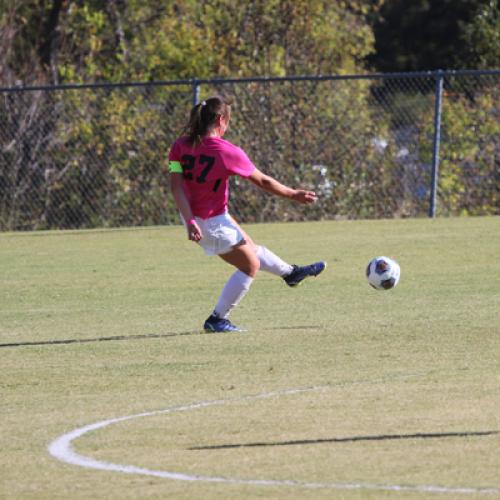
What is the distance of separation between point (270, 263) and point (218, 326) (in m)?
0.65

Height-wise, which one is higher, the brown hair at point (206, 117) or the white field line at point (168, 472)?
the brown hair at point (206, 117)

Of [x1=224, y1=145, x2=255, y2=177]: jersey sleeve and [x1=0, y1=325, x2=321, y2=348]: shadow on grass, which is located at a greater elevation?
[x1=224, y1=145, x2=255, y2=177]: jersey sleeve

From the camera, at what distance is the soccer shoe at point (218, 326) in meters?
10.5

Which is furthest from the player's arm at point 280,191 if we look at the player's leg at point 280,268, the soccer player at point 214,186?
the player's leg at point 280,268

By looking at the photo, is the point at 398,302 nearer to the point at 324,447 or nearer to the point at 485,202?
the point at 324,447

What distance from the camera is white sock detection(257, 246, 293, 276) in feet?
35.1

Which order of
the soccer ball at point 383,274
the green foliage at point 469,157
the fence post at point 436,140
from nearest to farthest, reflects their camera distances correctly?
the soccer ball at point 383,274 < the fence post at point 436,140 < the green foliage at point 469,157

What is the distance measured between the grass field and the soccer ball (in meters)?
0.23

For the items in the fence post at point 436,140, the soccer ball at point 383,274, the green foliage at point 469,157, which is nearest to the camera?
the soccer ball at point 383,274

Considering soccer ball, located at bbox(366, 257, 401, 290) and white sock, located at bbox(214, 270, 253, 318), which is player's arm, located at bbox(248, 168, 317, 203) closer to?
white sock, located at bbox(214, 270, 253, 318)

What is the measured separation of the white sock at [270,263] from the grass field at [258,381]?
40 cm

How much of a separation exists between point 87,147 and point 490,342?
13.1 metres

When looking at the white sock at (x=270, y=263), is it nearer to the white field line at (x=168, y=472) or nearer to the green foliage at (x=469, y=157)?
the white field line at (x=168, y=472)

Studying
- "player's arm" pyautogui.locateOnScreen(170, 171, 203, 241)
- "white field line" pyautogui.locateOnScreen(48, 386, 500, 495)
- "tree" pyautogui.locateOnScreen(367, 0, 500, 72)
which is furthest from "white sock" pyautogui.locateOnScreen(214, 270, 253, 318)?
"tree" pyautogui.locateOnScreen(367, 0, 500, 72)
